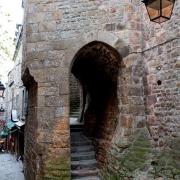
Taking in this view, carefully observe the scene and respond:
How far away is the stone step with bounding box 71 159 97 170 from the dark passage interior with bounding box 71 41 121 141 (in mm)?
673

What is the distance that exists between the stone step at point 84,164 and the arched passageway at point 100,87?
6.9 inches

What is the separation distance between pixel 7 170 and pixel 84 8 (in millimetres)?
7101

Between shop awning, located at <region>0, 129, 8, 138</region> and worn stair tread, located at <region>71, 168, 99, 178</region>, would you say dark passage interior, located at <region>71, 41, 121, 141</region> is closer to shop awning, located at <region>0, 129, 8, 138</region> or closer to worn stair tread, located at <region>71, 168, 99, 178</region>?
worn stair tread, located at <region>71, 168, 99, 178</region>

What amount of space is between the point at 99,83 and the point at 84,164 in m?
2.29

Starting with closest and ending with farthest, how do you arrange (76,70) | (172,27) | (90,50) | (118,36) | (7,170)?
(172,27) → (118,36) → (90,50) → (76,70) → (7,170)

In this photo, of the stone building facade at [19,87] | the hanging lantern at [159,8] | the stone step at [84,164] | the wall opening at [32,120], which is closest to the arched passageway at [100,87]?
the stone step at [84,164]

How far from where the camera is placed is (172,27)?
219 inches

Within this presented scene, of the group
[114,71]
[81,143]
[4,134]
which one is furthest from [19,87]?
[114,71]

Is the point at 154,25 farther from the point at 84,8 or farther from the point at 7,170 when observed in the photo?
the point at 7,170

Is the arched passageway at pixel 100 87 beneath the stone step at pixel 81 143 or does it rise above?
above

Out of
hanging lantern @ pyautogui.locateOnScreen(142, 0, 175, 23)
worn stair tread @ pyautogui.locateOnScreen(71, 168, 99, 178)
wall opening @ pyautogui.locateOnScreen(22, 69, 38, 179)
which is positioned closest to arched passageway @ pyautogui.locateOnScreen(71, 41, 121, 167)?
worn stair tread @ pyautogui.locateOnScreen(71, 168, 99, 178)

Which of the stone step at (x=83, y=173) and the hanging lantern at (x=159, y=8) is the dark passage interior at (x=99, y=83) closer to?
the stone step at (x=83, y=173)

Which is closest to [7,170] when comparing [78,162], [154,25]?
[78,162]

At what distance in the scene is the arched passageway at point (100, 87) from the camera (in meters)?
7.04
